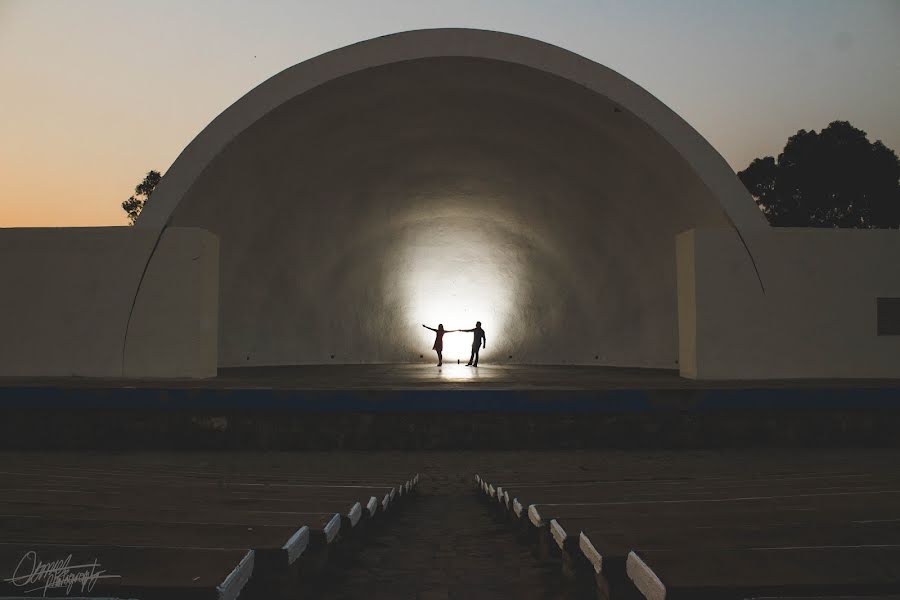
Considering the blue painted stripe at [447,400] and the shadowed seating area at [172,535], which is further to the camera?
the blue painted stripe at [447,400]

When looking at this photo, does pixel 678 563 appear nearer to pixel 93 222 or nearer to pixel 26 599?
pixel 26 599

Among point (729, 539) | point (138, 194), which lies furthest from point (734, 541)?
point (138, 194)

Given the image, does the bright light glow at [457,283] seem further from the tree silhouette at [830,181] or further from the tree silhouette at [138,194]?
the tree silhouette at [138,194]

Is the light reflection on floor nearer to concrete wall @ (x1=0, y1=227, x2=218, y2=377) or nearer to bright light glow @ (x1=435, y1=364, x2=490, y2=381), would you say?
bright light glow @ (x1=435, y1=364, x2=490, y2=381)

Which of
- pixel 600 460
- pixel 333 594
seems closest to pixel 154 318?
pixel 600 460

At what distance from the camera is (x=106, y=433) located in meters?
8.94

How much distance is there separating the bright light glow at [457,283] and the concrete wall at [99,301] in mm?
9484

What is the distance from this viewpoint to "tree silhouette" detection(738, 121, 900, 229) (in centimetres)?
3017

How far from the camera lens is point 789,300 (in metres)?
11.3

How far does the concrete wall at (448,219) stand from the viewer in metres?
13.6

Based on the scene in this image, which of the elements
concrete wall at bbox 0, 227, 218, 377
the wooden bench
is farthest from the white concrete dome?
the wooden bench

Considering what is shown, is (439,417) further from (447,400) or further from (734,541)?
(734,541)

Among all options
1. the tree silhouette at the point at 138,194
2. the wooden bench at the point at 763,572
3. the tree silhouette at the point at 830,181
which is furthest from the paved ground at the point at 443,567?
the tree silhouette at the point at 138,194

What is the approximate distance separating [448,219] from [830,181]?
20.5 meters
